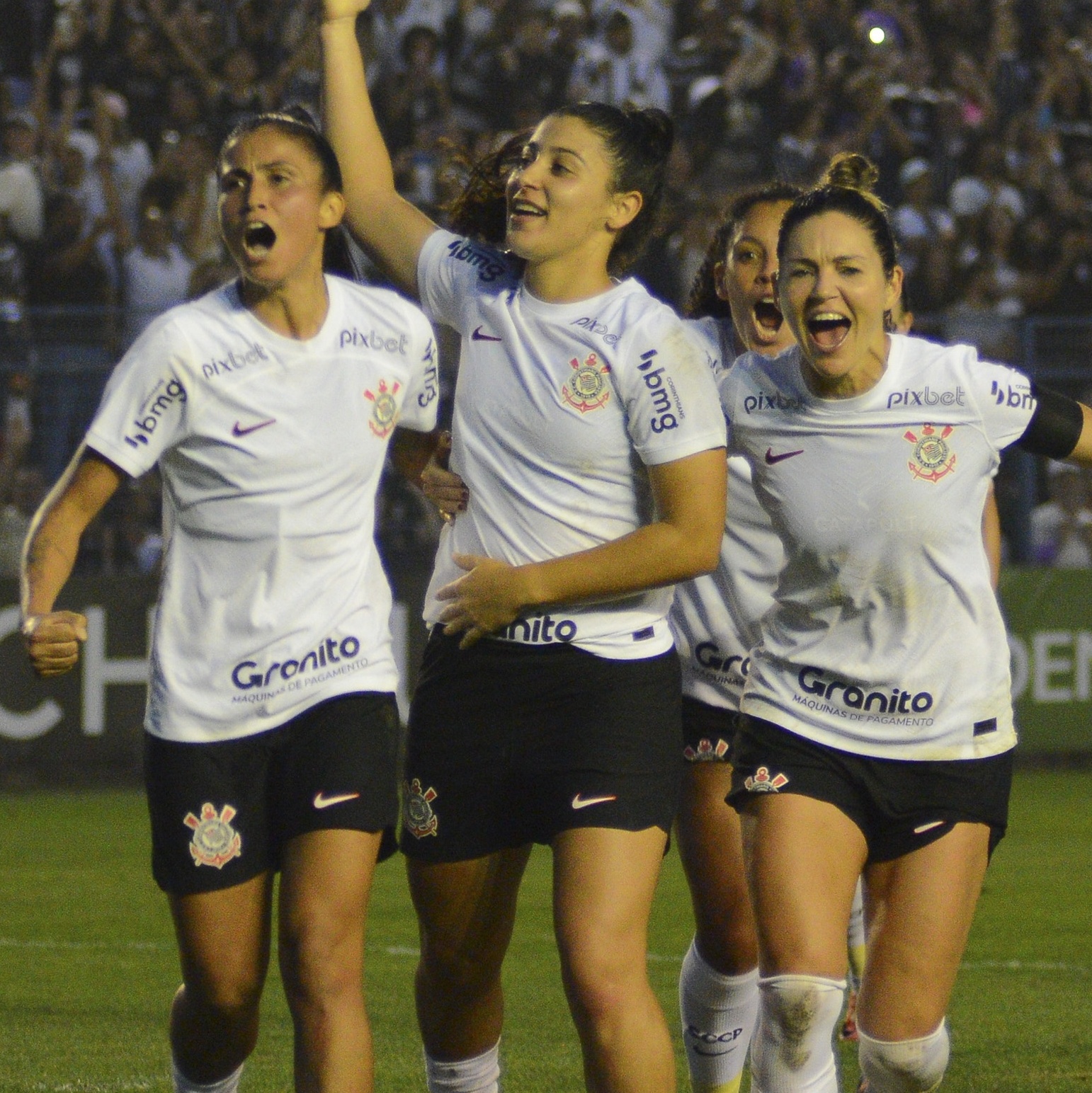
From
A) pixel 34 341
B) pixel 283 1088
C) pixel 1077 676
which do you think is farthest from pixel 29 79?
pixel 283 1088

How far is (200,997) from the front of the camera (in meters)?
4.07

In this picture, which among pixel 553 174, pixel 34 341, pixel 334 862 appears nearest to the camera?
pixel 334 862

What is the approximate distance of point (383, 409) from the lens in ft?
13.8

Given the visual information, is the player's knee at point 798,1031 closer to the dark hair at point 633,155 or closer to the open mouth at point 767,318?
the dark hair at point 633,155

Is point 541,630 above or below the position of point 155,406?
below

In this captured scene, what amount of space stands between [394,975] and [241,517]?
3505mm

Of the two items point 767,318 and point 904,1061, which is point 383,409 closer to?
point 767,318

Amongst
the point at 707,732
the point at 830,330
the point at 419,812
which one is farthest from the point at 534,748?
the point at 830,330

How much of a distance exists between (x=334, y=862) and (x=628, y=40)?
12026mm

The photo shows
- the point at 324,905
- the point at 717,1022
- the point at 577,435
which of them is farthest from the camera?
the point at 717,1022

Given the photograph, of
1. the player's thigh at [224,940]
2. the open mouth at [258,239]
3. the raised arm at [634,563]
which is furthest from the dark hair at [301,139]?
the player's thigh at [224,940]

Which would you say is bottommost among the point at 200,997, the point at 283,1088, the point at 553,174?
the point at 283,1088

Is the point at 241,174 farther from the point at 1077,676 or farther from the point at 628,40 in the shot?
the point at 628,40

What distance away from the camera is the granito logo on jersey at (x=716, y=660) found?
16.5 ft
